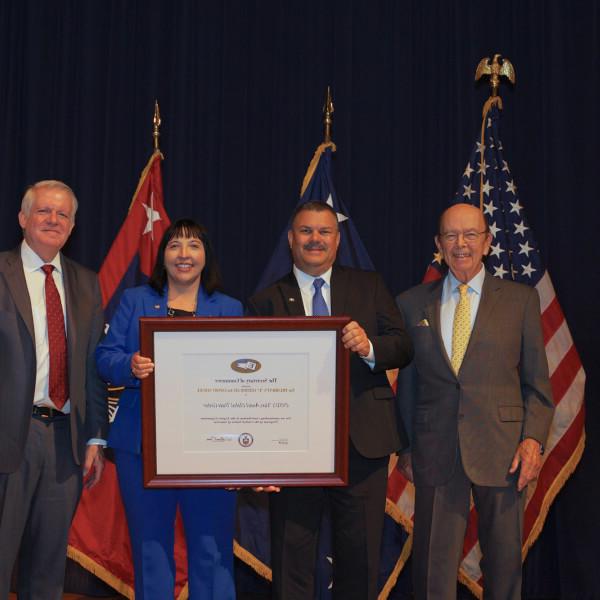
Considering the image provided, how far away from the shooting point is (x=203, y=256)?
9.70 ft

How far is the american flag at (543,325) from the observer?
12.7 ft

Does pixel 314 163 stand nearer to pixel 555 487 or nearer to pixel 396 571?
pixel 555 487

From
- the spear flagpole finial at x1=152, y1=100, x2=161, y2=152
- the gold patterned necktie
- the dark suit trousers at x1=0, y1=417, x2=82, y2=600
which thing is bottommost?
the dark suit trousers at x1=0, y1=417, x2=82, y2=600

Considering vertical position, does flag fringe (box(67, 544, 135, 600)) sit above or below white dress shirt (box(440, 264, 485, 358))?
below

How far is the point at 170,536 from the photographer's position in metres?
2.82

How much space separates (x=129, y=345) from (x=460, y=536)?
1497 mm

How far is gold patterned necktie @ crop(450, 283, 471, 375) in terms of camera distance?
3010 mm

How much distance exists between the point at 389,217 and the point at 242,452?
2171 millimetres

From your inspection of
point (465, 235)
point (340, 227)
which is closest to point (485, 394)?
point (465, 235)

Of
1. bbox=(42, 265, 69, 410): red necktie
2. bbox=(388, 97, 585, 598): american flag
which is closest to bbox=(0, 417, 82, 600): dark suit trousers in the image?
bbox=(42, 265, 69, 410): red necktie

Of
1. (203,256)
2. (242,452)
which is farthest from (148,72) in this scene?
(242,452)

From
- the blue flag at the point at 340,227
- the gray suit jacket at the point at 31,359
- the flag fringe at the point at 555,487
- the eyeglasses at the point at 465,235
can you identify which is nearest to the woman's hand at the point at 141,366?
the gray suit jacket at the point at 31,359

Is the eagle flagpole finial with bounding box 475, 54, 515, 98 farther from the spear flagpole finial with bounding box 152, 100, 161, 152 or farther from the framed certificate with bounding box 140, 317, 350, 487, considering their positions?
the framed certificate with bounding box 140, 317, 350, 487

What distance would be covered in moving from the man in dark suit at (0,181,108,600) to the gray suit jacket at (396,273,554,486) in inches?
50.7
